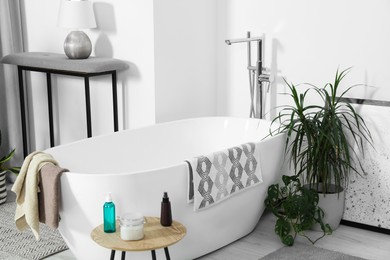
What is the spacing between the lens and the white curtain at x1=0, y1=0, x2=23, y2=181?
184 inches

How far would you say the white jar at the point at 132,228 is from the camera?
2.71 m

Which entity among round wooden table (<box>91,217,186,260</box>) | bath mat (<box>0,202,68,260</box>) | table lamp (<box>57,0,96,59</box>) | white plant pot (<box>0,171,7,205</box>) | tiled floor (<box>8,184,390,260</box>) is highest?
table lamp (<box>57,0,96,59</box>)

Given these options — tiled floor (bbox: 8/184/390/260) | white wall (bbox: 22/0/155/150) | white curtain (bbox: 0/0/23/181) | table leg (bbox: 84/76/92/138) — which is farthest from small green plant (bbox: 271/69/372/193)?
white curtain (bbox: 0/0/23/181)

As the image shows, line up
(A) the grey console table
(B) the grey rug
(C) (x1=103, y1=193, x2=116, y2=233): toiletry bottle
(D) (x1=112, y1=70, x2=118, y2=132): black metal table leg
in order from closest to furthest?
(C) (x1=103, y1=193, x2=116, y2=233): toiletry bottle → (B) the grey rug → (A) the grey console table → (D) (x1=112, y1=70, x2=118, y2=132): black metal table leg

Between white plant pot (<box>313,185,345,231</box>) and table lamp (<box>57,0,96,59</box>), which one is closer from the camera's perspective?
white plant pot (<box>313,185,345,231</box>)

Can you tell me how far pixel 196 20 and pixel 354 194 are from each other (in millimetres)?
1581

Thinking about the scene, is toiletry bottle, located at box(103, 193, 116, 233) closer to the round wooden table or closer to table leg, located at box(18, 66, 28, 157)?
the round wooden table

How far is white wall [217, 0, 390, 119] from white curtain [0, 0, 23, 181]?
1518 mm

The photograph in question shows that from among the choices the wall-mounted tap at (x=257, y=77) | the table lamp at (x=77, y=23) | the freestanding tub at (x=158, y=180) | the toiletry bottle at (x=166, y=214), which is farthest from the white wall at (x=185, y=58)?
the toiletry bottle at (x=166, y=214)

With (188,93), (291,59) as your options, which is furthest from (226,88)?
(291,59)

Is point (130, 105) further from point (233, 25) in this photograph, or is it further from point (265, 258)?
point (265, 258)

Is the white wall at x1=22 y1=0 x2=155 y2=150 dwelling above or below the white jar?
above

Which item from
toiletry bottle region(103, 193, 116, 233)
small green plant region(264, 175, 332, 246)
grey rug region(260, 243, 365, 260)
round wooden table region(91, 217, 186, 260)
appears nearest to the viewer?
round wooden table region(91, 217, 186, 260)

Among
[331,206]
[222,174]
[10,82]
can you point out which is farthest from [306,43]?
Result: [10,82]
